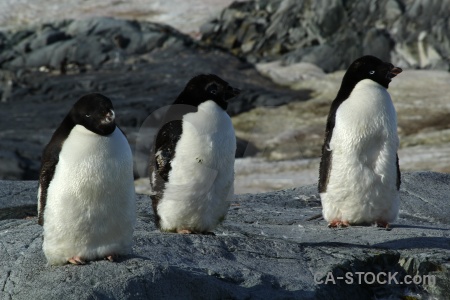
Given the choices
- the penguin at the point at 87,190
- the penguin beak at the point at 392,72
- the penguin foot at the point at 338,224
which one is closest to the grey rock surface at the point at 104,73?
the penguin foot at the point at 338,224

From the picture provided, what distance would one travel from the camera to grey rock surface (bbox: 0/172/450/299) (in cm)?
545

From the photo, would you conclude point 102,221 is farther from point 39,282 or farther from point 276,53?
point 276,53

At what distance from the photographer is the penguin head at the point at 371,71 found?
7539 millimetres

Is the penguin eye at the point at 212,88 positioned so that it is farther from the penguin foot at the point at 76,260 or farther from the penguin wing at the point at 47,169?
the penguin foot at the point at 76,260

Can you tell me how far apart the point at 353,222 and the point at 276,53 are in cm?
2072

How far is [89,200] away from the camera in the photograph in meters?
5.62

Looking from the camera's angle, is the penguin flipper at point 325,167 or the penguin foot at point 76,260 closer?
the penguin foot at point 76,260

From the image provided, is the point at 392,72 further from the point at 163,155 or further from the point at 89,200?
the point at 89,200

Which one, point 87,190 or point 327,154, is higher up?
point 327,154

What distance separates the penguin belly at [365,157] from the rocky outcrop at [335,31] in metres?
18.2

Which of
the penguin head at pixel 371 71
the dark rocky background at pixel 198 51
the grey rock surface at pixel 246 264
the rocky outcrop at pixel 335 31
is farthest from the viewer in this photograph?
the rocky outcrop at pixel 335 31

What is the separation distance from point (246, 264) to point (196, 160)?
98 centimetres

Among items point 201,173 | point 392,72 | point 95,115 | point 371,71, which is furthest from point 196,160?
point 392,72

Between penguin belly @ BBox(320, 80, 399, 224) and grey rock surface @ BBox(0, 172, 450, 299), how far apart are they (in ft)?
0.89
